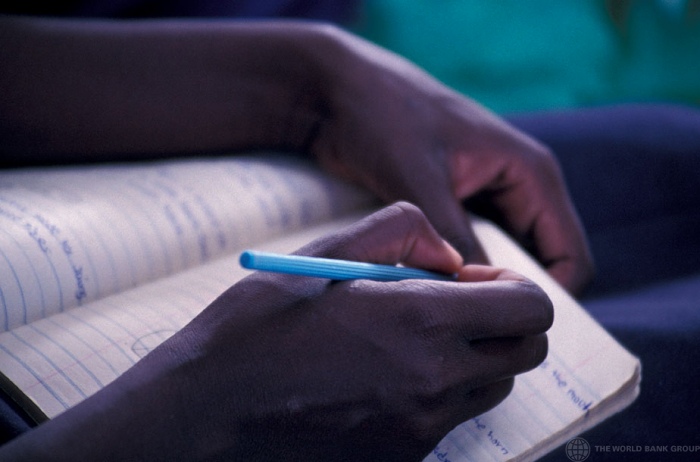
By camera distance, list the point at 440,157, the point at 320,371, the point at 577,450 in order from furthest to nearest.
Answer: the point at 440,157 < the point at 577,450 < the point at 320,371

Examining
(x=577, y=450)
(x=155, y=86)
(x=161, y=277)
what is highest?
(x=155, y=86)

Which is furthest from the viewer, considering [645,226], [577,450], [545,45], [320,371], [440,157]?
[545,45]

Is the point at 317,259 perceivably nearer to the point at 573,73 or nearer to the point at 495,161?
the point at 495,161

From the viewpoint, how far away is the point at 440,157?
0.67 meters

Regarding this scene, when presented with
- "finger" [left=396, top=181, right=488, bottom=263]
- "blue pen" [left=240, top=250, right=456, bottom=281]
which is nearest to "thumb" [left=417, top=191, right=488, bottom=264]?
"finger" [left=396, top=181, right=488, bottom=263]

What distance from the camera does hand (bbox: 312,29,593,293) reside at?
2.14 feet

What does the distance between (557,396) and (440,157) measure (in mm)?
259

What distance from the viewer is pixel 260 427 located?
0.43 m

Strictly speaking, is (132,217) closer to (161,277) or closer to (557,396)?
(161,277)

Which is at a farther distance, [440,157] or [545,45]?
[545,45]

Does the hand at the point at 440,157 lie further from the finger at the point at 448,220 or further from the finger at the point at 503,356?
the finger at the point at 503,356

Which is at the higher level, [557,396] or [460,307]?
[460,307]

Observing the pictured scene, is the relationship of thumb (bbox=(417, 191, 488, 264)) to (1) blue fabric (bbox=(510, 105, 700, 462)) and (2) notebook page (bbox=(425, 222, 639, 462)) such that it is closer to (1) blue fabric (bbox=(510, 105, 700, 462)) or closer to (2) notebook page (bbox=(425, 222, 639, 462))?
(2) notebook page (bbox=(425, 222, 639, 462))

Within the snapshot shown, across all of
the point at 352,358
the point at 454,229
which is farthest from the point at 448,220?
the point at 352,358
